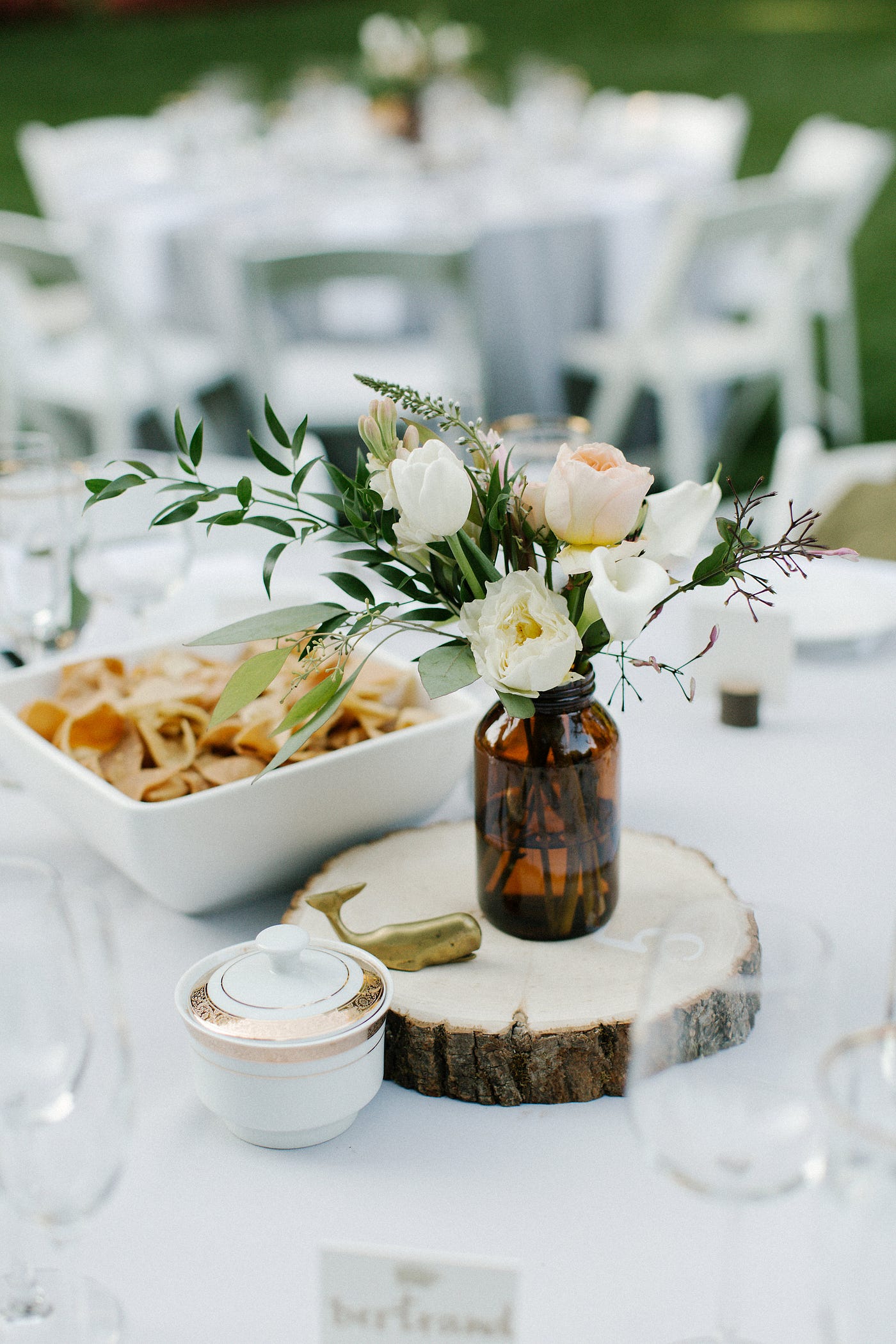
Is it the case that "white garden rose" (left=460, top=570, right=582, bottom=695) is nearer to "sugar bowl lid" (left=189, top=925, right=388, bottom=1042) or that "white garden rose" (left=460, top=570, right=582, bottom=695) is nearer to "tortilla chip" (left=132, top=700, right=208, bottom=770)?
"sugar bowl lid" (left=189, top=925, right=388, bottom=1042)

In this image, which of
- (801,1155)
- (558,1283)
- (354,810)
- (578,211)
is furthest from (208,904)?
(578,211)

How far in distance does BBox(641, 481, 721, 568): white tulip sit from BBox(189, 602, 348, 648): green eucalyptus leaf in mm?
175

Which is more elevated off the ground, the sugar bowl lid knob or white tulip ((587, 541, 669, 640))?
white tulip ((587, 541, 669, 640))

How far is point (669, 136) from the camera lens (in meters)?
4.09

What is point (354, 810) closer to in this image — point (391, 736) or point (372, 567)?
point (391, 736)

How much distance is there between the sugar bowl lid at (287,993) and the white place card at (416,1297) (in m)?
0.16

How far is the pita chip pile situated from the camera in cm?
94

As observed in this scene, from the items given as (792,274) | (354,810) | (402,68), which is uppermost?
(402,68)

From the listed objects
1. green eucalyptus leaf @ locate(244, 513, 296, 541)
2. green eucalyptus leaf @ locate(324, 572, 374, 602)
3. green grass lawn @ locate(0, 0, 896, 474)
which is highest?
green grass lawn @ locate(0, 0, 896, 474)

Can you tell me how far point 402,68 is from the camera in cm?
386

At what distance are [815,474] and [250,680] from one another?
1.89m

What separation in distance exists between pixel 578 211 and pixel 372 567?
2.71 m

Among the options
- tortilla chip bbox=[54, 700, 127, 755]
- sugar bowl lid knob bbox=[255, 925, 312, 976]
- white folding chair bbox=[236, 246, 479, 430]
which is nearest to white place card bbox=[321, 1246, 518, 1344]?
sugar bowl lid knob bbox=[255, 925, 312, 976]

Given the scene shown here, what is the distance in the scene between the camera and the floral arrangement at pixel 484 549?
698mm
